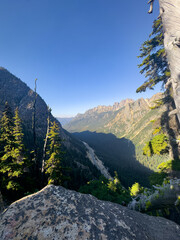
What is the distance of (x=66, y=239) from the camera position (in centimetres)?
124

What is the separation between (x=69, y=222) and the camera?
146 centimetres

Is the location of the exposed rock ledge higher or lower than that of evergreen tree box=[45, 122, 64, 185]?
higher

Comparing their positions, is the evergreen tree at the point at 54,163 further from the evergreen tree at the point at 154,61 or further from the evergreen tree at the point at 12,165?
the evergreen tree at the point at 154,61

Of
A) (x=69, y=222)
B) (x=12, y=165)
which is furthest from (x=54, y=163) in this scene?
(x=69, y=222)

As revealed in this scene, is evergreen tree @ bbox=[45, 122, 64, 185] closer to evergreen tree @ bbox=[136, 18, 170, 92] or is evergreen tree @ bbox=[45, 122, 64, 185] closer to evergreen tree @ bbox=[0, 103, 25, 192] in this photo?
evergreen tree @ bbox=[0, 103, 25, 192]

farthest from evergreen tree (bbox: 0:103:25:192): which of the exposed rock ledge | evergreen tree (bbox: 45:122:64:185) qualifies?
the exposed rock ledge

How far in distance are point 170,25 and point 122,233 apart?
5.48 m

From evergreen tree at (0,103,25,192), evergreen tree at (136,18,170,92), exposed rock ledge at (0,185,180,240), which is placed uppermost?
evergreen tree at (136,18,170,92)

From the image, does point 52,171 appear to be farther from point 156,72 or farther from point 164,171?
point 156,72

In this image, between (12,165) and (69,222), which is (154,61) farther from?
(12,165)

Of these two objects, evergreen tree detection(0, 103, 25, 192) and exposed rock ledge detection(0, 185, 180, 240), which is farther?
evergreen tree detection(0, 103, 25, 192)

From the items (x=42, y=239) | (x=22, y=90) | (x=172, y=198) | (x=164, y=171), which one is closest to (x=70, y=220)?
(x=42, y=239)

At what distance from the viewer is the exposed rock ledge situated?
4.22 ft

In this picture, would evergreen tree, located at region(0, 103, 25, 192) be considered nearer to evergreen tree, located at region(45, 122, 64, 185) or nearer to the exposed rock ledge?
evergreen tree, located at region(45, 122, 64, 185)
